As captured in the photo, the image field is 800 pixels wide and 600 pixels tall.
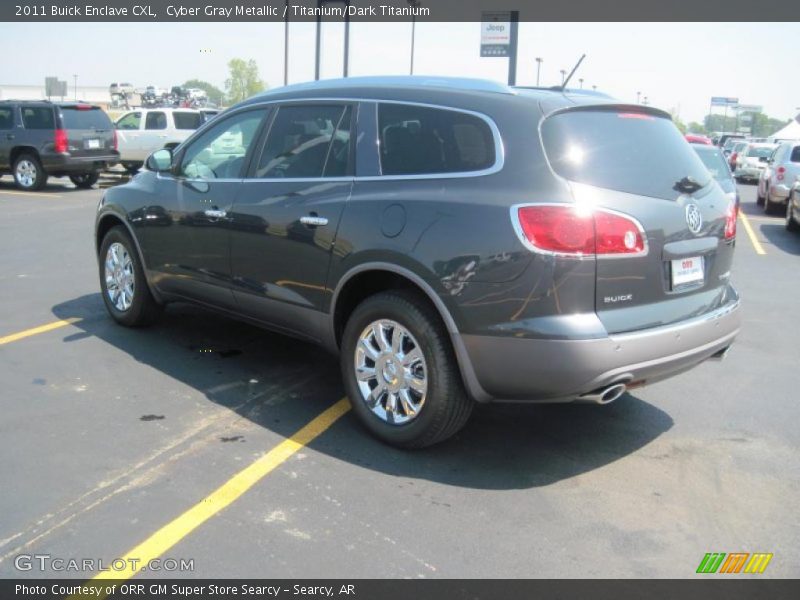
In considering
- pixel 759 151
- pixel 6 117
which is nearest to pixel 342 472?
pixel 6 117

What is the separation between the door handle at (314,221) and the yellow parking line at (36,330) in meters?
2.78

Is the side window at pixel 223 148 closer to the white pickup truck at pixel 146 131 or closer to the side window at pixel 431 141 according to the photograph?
the side window at pixel 431 141

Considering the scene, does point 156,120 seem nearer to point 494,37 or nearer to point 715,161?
point 715,161

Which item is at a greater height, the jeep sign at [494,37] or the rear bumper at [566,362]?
the jeep sign at [494,37]

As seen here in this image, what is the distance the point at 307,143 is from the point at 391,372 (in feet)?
5.08

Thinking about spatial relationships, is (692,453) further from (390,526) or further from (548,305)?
(390,526)

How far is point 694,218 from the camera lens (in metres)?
3.99

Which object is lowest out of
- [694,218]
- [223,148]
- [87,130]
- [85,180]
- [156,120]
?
[85,180]

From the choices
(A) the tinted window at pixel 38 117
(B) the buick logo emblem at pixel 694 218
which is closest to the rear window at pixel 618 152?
(B) the buick logo emblem at pixel 694 218

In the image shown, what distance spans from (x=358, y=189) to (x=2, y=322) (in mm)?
3725

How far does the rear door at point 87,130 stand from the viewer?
17250 millimetres

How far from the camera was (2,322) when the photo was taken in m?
6.35
